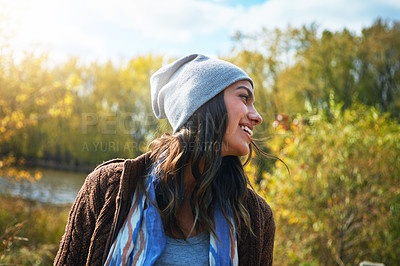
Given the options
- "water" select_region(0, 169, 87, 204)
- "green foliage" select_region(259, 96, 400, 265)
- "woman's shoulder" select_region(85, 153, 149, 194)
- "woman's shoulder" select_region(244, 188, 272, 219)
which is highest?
"woman's shoulder" select_region(85, 153, 149, 194)

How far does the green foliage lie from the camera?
4.37 meters

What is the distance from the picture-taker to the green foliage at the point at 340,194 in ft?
14.3

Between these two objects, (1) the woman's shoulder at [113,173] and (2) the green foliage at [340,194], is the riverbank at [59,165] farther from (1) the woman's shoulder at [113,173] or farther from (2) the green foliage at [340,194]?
(1) the woman's shoulder at [113,173]

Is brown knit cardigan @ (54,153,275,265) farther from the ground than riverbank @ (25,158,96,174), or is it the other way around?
brown knit cardigan @ (54,153,275,265)

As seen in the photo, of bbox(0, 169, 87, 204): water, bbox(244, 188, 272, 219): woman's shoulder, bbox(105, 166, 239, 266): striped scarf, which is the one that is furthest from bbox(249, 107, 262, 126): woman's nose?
bbox(0, 169, 87, 204): water

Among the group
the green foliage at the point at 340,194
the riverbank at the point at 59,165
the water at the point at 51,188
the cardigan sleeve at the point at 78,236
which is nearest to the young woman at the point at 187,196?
the cardigan sleeve at the point at 78,236

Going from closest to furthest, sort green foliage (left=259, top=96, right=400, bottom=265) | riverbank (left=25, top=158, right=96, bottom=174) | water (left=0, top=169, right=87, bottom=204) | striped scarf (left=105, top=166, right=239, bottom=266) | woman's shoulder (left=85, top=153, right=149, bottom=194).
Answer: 1. striped scarf (left=105, top=166, right=239, bottom=266)
2. woman's shoulder (left=85, top=153, right=149, bottom=194)
3. green foliage (left=259, top=96, right=400, bottom=265)
4. water (left=0, top=169, right=87, bottom=204)
5. riverbank (left=25, top=158, right=96, bottom=174)

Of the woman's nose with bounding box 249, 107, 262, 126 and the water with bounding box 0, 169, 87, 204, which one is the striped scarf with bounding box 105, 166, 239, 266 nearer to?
the woman's nose with bounding box 249, 107, 262, 126

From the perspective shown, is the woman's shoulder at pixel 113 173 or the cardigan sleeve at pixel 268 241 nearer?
the woman's shoulder at pixel 113 173

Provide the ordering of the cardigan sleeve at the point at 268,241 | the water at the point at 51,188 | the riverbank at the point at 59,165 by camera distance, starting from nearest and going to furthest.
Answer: the cardigan sleeve at the point at 268,241 < the water at the point at 51,188 < the riverbank at the point at 59,165

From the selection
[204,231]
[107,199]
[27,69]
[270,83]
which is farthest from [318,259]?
[270,83]

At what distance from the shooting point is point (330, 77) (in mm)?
19453

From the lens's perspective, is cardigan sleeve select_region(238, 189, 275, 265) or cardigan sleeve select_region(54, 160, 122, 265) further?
cardigan sleeve select_region(238, 189, 275, 265)

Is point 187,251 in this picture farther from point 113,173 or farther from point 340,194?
point 340,194
